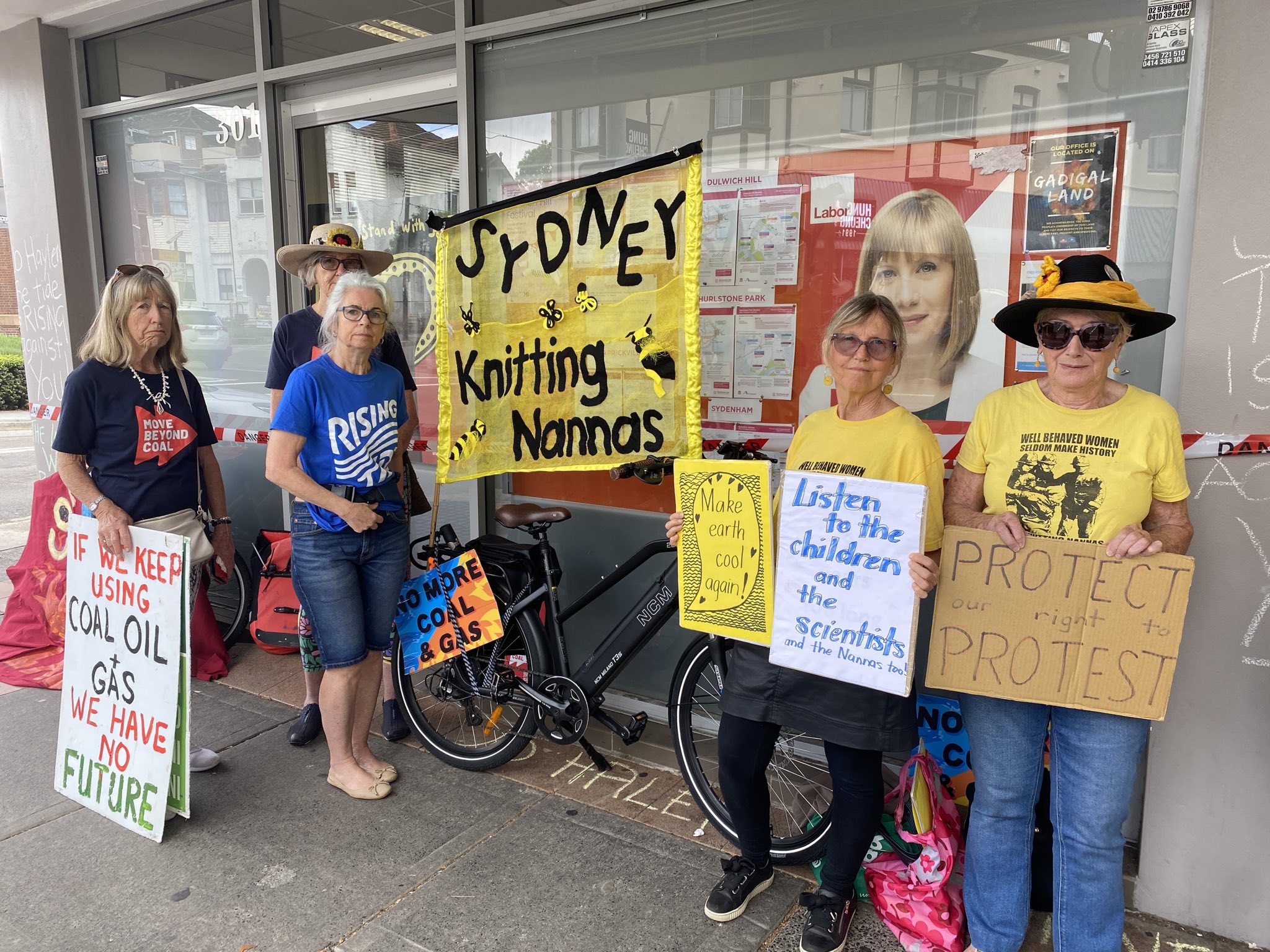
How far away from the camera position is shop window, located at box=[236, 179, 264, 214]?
5.26 m

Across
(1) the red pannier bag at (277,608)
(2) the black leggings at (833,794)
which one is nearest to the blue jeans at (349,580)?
(1) the red pannier bag at (277,608)

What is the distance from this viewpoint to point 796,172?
3.49 meters

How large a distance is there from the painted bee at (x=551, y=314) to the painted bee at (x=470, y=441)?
1.59ft

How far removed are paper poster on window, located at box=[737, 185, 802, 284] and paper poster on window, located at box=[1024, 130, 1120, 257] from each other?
0.87m

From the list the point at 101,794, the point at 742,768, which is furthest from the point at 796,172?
the point at 101,794

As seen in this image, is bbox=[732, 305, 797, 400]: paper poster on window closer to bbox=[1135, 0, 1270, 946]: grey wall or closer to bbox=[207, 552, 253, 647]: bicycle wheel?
bbox=[1135, 0, 1270, 946]: grey wall

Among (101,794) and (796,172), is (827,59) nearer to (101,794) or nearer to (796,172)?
(796,172)

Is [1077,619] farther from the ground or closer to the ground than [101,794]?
farther from the ground

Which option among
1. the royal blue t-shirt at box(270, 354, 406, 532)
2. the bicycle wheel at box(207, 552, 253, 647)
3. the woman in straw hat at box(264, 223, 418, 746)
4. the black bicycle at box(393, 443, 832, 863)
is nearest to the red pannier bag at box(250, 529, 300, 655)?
the bicycle wheel at box(207, 552, 253, 647)

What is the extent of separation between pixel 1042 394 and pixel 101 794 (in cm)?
359

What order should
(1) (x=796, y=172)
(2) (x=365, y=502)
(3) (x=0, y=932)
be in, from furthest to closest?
(1) (x=796, y=172), (2) (x=365, y=502), (3) (x=0, y=932)

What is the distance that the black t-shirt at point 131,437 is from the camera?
321 cm

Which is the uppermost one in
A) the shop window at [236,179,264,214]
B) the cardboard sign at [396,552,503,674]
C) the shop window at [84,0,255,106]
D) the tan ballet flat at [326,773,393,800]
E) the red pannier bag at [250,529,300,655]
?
the shop window at [84,0,255,106]

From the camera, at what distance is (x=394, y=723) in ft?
13.0
